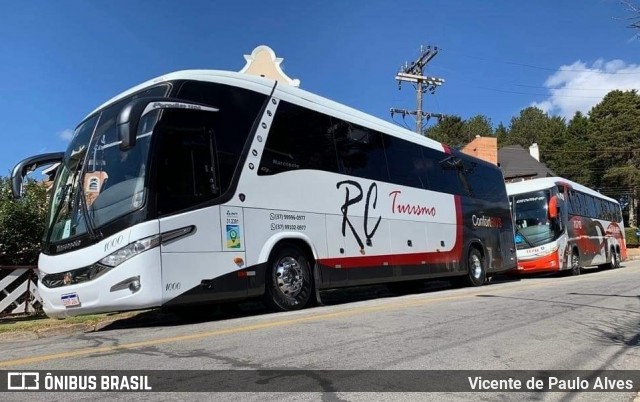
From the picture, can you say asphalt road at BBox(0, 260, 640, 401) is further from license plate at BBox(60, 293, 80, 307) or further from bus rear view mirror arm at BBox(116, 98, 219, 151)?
bus rear view mirror arm at BBox(116, 98, 219, 151)

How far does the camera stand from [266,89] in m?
8.91

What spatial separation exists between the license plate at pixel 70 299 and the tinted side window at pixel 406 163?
7.00 m

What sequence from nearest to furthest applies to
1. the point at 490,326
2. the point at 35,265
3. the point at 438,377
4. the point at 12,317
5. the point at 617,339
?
the point at 438,377, the point at 617,339, the point at 490,326, the point at 12,317, the point at 35,265

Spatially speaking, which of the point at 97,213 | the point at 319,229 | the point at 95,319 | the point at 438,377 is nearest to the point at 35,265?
the point at 95,319

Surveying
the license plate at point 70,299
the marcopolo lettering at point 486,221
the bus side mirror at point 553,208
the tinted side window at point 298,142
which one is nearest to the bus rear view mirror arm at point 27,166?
the license plate at point 70,299

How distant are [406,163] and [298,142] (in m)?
4.05

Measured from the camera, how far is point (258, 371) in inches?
192

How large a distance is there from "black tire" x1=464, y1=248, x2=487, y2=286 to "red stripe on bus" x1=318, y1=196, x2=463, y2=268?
30.1 inches

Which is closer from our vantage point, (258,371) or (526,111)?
(258,371)

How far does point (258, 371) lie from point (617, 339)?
16.1 feet

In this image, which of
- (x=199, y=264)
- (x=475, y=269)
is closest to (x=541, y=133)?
(x=475, y=269)

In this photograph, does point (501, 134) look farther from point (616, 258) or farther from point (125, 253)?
point (125, 253)

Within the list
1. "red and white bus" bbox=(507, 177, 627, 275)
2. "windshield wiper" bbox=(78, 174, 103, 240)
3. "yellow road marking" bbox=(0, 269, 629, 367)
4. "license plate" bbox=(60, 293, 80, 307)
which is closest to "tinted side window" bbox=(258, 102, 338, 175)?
"yellow road marking" bbox=(0, 269, 629, 367)

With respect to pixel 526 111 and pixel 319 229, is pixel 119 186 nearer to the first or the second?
pixel 319 229
